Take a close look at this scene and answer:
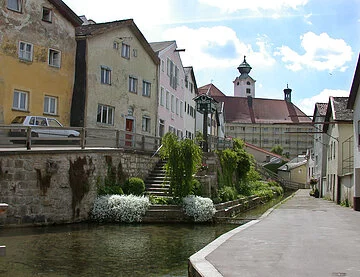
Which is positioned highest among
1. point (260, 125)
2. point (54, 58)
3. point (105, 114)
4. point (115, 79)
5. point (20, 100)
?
point (260, 125)

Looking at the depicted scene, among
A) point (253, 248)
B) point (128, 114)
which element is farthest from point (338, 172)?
point (253, 248)

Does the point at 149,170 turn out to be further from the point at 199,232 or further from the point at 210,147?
the point at 199,232

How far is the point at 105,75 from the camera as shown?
1238 inches

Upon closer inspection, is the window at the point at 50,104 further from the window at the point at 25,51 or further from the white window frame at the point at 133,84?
the white window frame at the point at 133,84

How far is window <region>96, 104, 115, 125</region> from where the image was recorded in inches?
1213

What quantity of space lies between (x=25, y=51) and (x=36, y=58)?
81 cm

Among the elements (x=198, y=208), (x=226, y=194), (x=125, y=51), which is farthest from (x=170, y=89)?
(x=198, y=208)

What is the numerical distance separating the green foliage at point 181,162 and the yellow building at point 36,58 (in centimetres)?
981

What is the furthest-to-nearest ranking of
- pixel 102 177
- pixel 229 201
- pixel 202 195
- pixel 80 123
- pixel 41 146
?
pixel 80 123, pixel 229 201, pixel 202 195, pixel 102 177, pixel 41 146

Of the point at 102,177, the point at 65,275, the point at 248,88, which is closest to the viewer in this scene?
the point at 65,275

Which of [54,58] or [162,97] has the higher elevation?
[54,58]

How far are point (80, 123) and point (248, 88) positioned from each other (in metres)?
98.9

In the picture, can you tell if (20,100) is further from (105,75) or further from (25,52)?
(105,75)

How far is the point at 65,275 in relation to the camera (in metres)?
10.2
